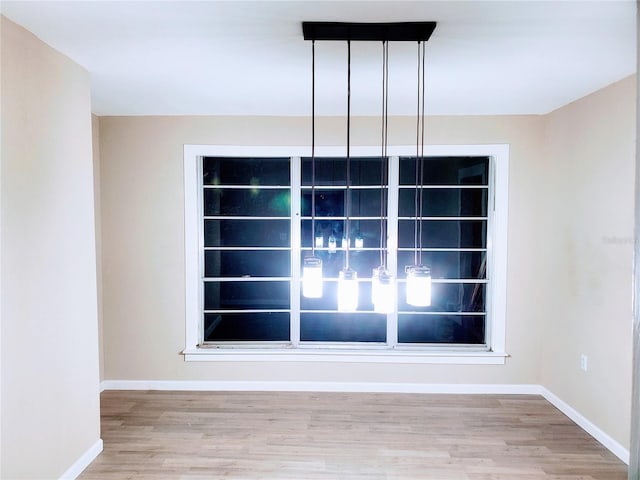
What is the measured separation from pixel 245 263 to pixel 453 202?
220cm

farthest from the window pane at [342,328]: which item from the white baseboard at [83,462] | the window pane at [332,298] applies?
the white baseboard at [83,462]

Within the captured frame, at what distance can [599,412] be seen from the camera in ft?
9.80

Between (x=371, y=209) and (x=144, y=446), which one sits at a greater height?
(x=371, y=209)

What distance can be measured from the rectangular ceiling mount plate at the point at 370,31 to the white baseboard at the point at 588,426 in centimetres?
306

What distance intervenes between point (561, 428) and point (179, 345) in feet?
11.1

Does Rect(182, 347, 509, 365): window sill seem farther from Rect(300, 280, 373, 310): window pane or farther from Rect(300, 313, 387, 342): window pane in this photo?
Rect(300, 280, 373, 310): window pane

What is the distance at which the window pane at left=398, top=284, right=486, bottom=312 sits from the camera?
394cm

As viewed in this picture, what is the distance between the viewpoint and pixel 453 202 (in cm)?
389

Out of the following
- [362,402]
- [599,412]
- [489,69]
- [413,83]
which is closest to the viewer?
[489,69]

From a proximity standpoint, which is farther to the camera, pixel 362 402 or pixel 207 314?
pixel 207 314

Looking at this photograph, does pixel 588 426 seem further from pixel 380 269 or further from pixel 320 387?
pixel 380 269

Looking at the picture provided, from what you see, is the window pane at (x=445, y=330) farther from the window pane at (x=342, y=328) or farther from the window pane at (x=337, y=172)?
the window pane at (x=337, y=172)

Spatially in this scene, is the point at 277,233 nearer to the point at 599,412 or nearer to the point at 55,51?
the point at 55,51

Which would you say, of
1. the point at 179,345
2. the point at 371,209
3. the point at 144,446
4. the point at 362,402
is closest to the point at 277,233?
the point at 371,209
